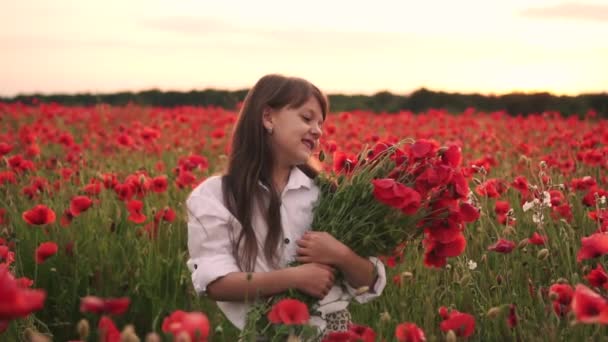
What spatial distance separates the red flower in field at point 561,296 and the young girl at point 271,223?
1.73 feet

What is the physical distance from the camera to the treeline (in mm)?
13719

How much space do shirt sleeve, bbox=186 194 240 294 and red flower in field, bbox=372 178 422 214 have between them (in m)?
0.53

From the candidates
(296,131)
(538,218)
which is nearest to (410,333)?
(296,131)

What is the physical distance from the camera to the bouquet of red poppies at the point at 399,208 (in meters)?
2.11

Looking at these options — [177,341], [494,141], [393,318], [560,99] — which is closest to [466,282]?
[393,318]

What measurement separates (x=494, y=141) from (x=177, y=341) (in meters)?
6.30

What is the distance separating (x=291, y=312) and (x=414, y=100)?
1506 centimetres

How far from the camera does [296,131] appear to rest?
233cm

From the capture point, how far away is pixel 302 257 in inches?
84.3

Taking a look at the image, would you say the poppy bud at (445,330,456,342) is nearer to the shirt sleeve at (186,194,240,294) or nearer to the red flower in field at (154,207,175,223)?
the shirt sleeve at (186,194,240,294)

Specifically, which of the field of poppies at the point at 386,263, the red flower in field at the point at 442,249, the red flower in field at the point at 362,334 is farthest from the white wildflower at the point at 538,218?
the red flower in field at the point at 362,334

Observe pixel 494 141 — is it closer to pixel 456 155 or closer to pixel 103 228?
pixel 103 228

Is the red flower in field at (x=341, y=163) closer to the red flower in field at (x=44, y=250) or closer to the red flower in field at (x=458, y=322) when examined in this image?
the red flower in field at (x=458, y=322)

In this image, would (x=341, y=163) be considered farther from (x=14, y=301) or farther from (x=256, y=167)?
(x=14, y=301)
